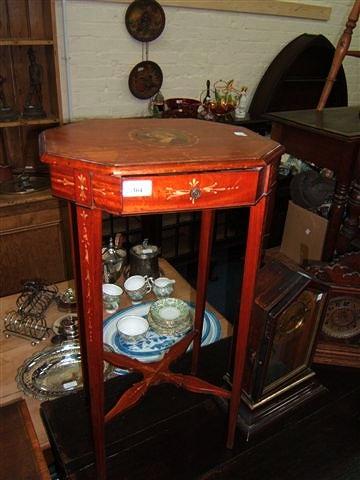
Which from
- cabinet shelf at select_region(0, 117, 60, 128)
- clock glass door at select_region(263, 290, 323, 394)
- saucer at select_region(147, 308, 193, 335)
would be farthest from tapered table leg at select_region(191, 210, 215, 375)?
cabinet shelf at select_region(0, 117, 60, 128)

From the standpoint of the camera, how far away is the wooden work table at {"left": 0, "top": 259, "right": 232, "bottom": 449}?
1.06 meters

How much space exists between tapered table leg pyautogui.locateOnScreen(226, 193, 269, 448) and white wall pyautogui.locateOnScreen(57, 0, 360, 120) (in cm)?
180

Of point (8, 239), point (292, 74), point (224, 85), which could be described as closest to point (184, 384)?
point (8, 239)

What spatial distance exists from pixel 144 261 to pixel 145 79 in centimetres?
132

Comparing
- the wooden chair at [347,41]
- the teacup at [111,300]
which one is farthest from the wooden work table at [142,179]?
the wooden chair at [347,41]

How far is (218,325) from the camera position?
4.47 ft

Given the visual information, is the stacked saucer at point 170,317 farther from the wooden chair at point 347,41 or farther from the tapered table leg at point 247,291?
the wooden chair at point 347,41

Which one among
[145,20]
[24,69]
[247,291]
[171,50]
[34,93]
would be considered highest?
[145,20]

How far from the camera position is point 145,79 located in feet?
7.83

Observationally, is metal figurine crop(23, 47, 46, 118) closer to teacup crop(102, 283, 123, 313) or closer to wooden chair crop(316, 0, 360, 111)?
teacup crop(102, 283, 123, 313)

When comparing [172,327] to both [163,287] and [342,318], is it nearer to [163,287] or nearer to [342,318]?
[163,287]

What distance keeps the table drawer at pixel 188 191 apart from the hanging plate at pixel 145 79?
6.18ft

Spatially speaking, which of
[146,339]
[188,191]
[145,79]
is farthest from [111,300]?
[145,79]

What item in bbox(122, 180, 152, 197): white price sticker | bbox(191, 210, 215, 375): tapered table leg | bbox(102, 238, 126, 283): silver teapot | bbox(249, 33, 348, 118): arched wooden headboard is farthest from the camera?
bbox(249, 33, 348, 118): arched wooden headboard
